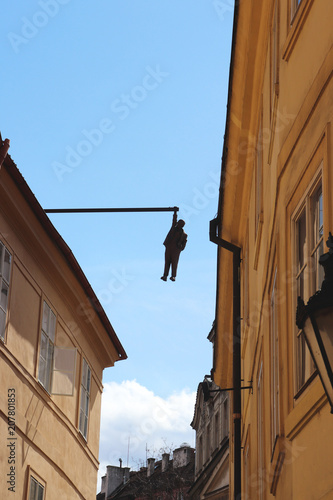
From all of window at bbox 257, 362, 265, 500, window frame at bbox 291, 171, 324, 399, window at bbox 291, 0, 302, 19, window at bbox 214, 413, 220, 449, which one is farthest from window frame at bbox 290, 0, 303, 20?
window at bbox 214, 413, 220, 449

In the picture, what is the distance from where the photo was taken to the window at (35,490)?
48.3 ft

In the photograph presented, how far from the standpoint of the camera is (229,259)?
16469 millimetres

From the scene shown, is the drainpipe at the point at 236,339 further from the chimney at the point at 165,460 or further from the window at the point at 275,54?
the chimney at the point at 165,460

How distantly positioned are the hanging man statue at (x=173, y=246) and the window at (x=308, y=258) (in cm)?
464

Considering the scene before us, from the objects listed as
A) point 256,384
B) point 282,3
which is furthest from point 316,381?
point 256,384

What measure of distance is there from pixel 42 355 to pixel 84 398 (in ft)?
13.3

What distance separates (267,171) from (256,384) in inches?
121

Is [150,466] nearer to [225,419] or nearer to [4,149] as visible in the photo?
[225,419]

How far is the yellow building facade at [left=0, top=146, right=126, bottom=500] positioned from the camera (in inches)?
524

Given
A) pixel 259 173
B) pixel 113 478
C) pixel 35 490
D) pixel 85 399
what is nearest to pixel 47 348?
pixel 35 490

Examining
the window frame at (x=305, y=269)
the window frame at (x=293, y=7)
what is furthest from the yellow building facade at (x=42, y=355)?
the window frame at (x=305, y=269)

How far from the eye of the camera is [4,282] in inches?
520

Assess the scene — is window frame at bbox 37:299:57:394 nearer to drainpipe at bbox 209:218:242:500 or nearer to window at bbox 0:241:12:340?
window at bbox 0:241:12:340

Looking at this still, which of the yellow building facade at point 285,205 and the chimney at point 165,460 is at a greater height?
the chimney at point 165,460
